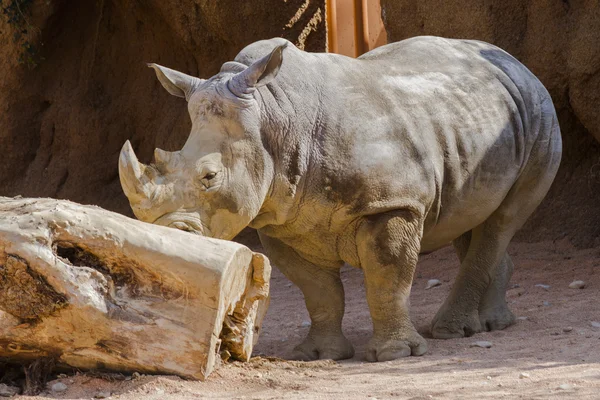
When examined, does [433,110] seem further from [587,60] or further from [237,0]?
[237,0]

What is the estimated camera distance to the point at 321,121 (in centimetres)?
541

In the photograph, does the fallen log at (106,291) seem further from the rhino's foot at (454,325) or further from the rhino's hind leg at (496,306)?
the rhino's hind leg at (496,306)

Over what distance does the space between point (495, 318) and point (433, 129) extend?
1.43 metres

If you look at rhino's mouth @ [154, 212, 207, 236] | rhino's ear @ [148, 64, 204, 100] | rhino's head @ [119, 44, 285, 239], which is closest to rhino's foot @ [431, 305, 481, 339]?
rhino's head @ [119, 44, 285, 239]

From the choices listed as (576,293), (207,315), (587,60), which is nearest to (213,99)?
(207,315)

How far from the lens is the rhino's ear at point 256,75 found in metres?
5.15

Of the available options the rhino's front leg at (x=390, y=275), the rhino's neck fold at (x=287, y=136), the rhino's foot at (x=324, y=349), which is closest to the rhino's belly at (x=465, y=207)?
the rhino's front leg at (x=390, y=275)

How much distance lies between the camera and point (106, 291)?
4.37m

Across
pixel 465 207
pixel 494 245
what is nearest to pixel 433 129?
pixel 465 207

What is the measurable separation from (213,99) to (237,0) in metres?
4.13

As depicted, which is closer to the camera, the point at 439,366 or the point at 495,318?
the point at 439,366

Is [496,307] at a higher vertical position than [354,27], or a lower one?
lower

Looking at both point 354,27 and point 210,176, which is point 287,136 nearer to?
point 210,176

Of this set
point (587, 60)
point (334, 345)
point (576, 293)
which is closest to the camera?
point (334, 345)
